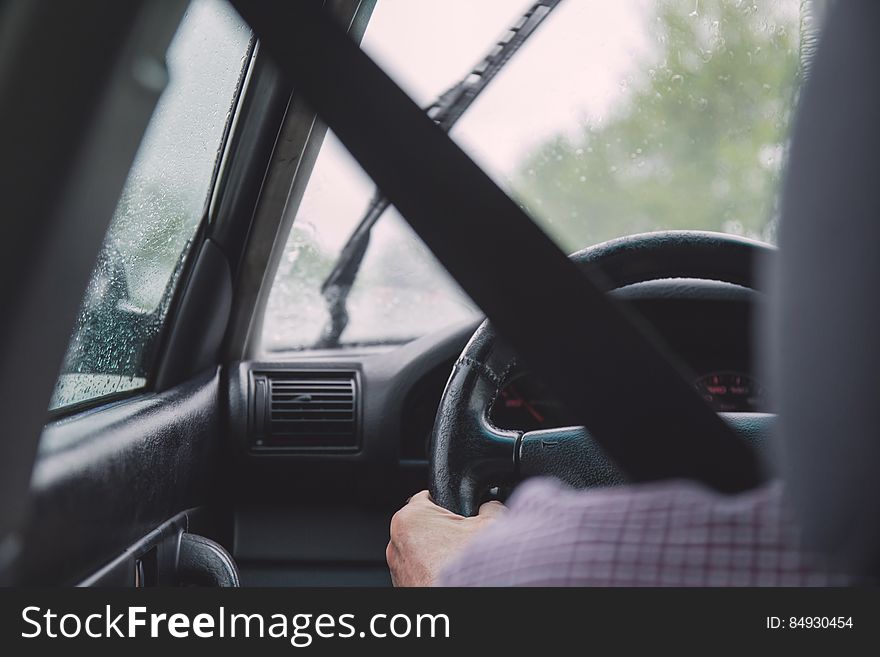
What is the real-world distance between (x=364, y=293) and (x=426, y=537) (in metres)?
1.77

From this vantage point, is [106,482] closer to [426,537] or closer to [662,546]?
[426,537]

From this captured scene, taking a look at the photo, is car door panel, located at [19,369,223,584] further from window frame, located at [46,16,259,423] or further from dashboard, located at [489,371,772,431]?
dashboard, located at [489,371,772,431]

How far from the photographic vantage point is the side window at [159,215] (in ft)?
5.09

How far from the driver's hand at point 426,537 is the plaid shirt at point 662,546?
1.75ft

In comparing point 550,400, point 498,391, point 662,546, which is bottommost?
point 662,546

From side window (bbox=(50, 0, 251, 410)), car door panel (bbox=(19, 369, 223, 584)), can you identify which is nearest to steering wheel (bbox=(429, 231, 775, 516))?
car door panel (bbox=(19, 369, 223, 584))

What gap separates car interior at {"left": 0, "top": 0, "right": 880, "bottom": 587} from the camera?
0.65 meters

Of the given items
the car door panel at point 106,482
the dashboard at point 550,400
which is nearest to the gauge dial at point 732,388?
the dashboard at point 550,400

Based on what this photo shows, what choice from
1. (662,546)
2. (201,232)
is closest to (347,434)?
(201,232)

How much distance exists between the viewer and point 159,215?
1830mm

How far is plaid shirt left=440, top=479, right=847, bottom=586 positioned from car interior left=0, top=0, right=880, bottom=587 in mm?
37

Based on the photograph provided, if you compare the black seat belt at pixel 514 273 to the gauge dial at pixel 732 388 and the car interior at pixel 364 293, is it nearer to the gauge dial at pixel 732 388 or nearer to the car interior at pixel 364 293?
the car interior at pixel 364 293

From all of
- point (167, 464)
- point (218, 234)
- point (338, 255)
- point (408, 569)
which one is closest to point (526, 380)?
point (338, 255)

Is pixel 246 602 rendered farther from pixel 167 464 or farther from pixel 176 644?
pixel 167 464
